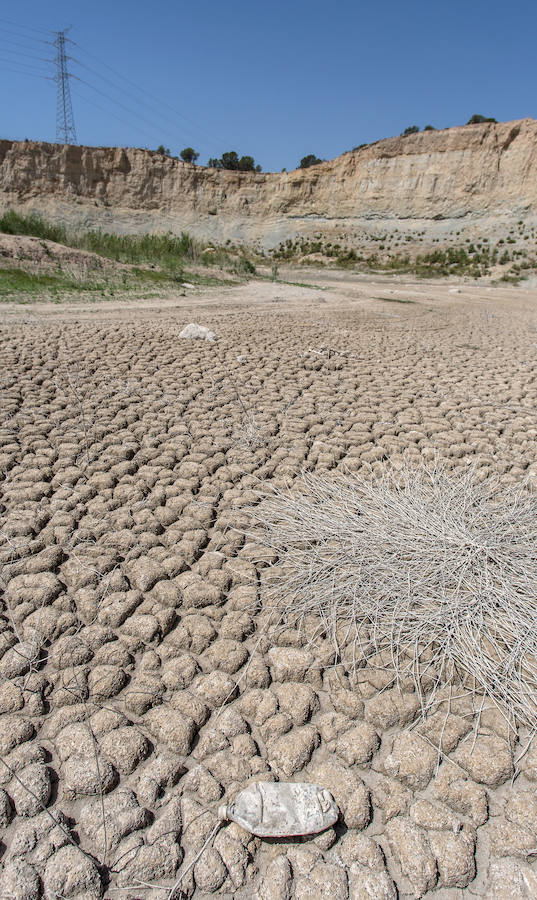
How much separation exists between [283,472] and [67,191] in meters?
34.2

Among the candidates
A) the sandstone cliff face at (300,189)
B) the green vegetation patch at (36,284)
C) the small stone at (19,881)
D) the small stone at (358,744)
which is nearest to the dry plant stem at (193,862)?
the small stone at (19,881)

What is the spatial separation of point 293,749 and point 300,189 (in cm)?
3608

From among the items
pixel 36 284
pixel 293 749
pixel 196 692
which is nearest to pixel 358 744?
pixel 293 749

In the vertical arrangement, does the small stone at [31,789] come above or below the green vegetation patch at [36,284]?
below

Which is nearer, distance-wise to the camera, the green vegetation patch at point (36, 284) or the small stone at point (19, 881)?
the small stone at point (19, 881)

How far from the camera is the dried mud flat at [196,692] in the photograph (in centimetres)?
137

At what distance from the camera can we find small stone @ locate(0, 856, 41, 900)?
4.19ft

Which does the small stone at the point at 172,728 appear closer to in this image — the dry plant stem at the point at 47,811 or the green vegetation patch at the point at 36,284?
the dry plant stem at the point at 47,811

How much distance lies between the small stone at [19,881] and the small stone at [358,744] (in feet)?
2.90

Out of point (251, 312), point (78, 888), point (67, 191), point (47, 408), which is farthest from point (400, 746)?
point (67, 191)

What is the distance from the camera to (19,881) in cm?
130

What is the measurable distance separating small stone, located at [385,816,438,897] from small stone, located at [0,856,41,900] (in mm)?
913

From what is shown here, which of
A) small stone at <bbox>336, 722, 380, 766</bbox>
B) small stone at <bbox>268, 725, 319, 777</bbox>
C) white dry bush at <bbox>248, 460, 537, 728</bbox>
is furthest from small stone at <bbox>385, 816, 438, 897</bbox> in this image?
white dry bush at <bbox>248, 460, 537, 728</bbox>

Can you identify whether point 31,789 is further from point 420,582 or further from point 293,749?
point 420,582
